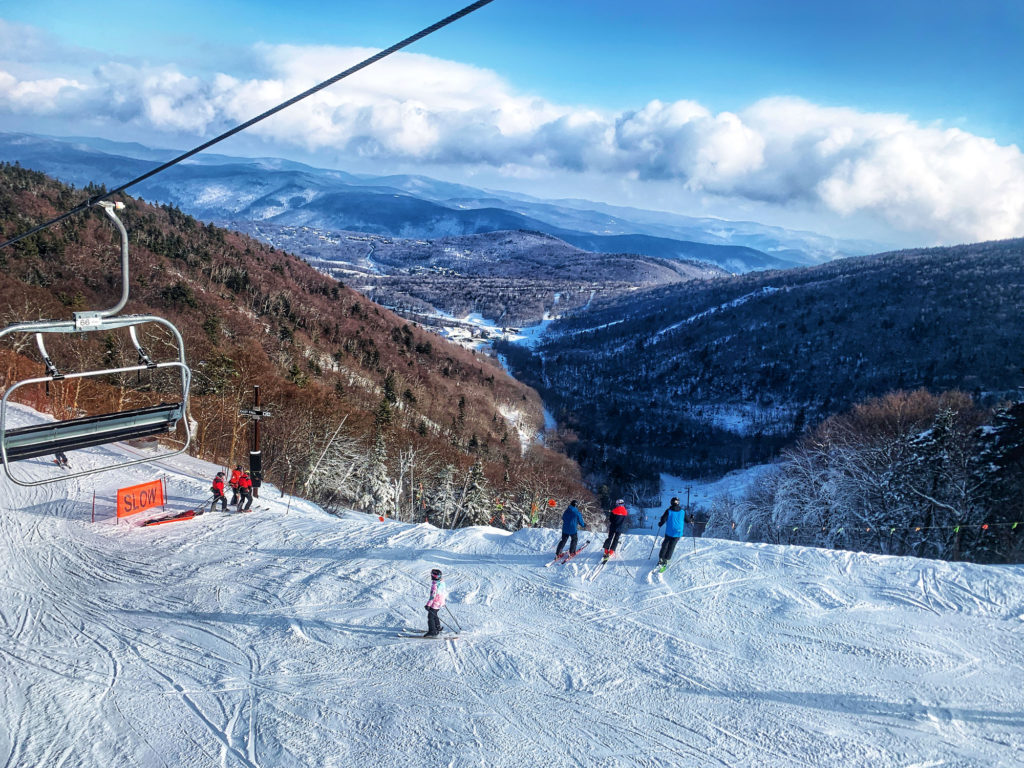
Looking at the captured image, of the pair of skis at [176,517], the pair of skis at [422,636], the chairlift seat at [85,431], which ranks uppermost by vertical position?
the chairlift seat at [85,431]

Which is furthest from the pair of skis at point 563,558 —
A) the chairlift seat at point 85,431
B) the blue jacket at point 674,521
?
the chairlift seat at point 85,431

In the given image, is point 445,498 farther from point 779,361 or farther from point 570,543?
point 779,361

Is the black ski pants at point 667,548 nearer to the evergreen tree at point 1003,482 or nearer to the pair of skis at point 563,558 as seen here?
the pair of skis at point 563,558

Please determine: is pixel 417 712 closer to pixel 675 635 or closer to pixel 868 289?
pixel 675 635

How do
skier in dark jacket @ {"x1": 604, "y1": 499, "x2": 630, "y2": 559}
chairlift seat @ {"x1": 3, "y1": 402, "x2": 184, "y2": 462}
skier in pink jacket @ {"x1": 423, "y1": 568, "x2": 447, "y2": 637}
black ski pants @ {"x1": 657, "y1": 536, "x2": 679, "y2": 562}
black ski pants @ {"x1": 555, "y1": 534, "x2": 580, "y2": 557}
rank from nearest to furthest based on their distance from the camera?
1. chairlift seat @ {"x1": 3, "y1": 402, "x2": 184, "y2": 462}
2. skier in pink jacket @ {"x1": 423, "y1": 568, "x2": 447, "y2": 637}
3. skier in dark jacket @ {"x1": 604, "y1": 499, "x2": 630, "y2": 559}
4. black ski pants @ {"x1": 657, "y1": 536, "x2": 679, "y2": 562}
5. black ski pants @ {"x1": 555, "y1": 534, "x2": 580, "y2": 557}

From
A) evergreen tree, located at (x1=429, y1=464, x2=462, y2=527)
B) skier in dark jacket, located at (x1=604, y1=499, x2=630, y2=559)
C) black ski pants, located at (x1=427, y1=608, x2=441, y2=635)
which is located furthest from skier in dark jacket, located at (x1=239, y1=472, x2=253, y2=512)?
evergreen tree, located at (x1=429, y1=464, x2=462, y2=527)

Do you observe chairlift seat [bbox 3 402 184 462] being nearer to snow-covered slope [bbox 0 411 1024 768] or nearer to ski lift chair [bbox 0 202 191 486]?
ski lift chair [bbox 0 202 191 486]

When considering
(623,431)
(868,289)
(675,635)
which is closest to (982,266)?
(868,289)
